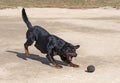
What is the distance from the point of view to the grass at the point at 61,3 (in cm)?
2802

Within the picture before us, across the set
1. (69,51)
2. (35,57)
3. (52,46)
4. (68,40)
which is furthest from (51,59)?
(68,40)

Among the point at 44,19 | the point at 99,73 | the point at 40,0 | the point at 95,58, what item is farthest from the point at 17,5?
the point at 99,73

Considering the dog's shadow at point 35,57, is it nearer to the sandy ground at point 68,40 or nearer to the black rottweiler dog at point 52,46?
the sandy ground at point 68,40

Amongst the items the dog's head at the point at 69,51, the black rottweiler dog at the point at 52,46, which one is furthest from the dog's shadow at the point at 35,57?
the dog's head at the point at 69,51

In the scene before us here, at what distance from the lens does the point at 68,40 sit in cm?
1595

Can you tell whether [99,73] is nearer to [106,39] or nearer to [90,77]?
[90,77]

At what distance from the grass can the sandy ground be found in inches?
88.2

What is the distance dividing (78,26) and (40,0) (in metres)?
11.5

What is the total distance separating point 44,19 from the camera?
2198cm

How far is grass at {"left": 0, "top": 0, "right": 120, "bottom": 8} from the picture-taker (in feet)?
91.9

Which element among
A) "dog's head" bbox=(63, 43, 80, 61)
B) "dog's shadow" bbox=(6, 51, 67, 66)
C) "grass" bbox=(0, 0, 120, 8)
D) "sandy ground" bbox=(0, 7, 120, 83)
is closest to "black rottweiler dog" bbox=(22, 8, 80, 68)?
"dog's head" bbox=(63, 43, 80, 61)

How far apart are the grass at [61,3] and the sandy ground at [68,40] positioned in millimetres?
2241

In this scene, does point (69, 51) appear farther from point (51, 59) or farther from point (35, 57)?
point (35, 57)

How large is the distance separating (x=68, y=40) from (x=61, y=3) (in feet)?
44.6
